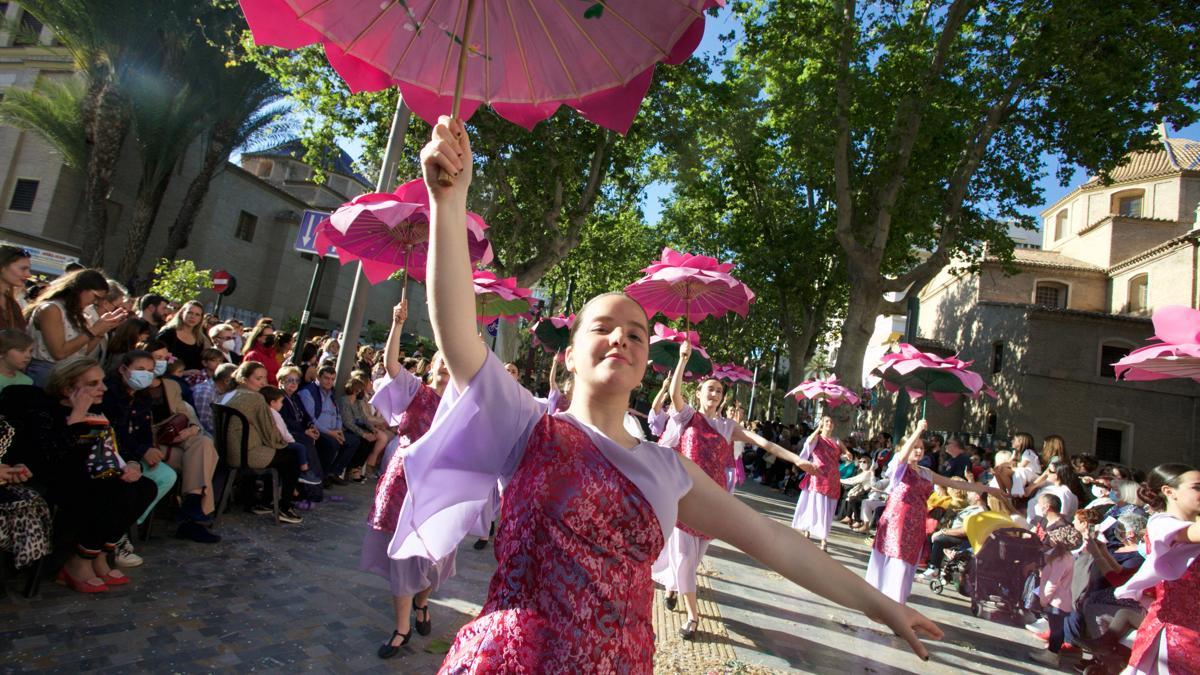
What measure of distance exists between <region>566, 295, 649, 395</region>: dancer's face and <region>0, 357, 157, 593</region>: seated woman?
434cm

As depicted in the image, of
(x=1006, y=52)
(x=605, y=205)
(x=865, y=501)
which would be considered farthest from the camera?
(x=605, y=205)

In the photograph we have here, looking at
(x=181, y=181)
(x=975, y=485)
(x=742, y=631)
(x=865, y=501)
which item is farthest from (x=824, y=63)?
(x=181, y=181)

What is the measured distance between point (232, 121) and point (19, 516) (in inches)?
865

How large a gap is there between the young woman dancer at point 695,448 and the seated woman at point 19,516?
15.0 ft

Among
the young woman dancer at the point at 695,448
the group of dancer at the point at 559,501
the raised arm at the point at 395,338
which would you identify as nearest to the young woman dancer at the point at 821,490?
the young woman dancer at the point at 695,448

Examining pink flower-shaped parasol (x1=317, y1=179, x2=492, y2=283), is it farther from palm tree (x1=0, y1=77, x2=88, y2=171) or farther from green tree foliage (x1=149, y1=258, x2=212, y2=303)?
palm tree (x1=0, y1=77, x2=88, y2=171)

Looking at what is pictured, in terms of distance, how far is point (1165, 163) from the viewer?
34375mm

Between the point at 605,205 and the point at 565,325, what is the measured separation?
9.52 m

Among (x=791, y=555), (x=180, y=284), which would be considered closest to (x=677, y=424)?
(x=791, y=555)

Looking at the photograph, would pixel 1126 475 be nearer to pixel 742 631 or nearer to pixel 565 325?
pixel 742 631

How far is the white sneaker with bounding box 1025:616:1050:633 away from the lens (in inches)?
310

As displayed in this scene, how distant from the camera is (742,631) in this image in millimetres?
6082

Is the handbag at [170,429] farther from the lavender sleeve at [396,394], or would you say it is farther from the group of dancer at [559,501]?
the group of dancer at [559,501]

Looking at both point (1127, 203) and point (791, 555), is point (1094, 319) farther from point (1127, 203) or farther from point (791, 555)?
point (791, 555)
